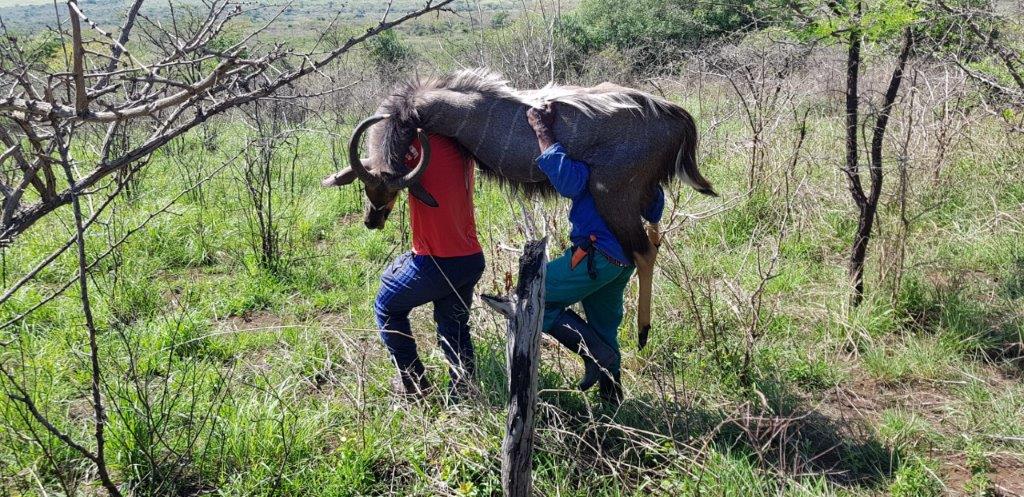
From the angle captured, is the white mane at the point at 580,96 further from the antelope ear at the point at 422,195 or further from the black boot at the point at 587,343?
the black boot at the point at 587,343

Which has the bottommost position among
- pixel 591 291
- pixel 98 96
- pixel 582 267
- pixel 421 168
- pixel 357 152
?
pixel 591 291

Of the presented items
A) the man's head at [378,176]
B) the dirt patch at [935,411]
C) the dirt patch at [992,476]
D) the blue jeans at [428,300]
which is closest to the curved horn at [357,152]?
the man's head at [378,176]

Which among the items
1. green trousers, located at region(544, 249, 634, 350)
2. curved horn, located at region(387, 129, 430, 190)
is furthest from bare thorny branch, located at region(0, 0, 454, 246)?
green trousers, located at region(544, 249, 634, 350)

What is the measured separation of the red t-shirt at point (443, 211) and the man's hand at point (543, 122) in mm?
409

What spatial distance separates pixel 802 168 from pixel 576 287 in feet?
13.5

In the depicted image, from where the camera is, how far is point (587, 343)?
314 cm

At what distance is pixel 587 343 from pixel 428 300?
0.75 meters

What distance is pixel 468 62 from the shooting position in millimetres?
5758

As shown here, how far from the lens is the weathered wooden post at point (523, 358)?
2229mm

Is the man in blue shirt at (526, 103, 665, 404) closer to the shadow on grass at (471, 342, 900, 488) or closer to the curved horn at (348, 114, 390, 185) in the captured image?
the shadow on grass at (471, 342, 900, 488)

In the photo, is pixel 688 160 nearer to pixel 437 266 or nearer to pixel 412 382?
pixel 437 266

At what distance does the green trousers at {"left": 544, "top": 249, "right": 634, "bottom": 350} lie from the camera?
119 inches

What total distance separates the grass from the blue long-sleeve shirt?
0.62m

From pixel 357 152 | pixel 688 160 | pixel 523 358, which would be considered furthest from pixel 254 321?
pixel 688 160
